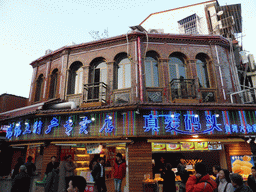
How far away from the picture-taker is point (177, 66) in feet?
42.1

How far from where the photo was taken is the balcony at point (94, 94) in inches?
459

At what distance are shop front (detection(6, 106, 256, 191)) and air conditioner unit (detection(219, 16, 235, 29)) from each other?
8.55 metres

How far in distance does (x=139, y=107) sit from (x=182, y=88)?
336 cm

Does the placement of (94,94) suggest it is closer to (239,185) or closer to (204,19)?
(239,185)

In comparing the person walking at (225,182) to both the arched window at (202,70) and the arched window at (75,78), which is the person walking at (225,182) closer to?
the arched window at (202,70)

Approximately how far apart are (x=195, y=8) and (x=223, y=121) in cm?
1202

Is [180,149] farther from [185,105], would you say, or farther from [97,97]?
[97,97]

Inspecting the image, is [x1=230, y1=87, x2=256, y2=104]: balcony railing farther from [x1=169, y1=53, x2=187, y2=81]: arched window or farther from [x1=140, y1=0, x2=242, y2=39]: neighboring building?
[x1=140, y1=0, x2=242, y2=39]: neighboring building

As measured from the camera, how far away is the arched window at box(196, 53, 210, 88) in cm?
1263

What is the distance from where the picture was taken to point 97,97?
12344 mm

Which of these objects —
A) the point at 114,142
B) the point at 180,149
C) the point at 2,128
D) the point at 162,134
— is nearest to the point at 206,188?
the point at 162,134

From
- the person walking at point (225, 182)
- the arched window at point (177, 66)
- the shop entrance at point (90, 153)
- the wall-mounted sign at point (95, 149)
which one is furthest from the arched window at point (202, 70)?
the person walking at point (225, 182)

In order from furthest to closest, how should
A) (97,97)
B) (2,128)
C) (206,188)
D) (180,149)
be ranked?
(2,128) < (97,97) < (180,149) < (206,188)

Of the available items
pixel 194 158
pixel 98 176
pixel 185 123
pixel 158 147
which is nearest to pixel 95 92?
pixel 158 147
